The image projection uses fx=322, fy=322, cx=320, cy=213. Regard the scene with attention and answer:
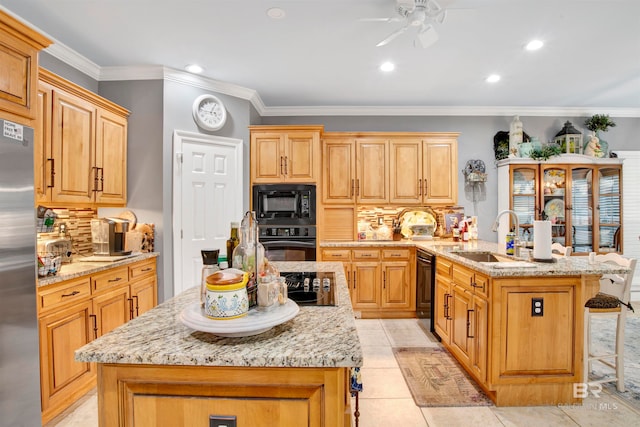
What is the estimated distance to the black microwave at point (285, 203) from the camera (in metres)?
3.95

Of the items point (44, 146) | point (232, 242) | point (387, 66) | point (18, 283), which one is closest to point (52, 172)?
point (44, 146)

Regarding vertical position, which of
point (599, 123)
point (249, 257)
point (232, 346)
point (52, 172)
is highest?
point (599, 123)

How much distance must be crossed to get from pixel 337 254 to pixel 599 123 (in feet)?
13.3

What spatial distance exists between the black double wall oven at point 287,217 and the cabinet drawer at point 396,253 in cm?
92

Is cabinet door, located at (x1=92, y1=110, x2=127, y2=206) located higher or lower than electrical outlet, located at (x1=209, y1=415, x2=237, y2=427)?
higher

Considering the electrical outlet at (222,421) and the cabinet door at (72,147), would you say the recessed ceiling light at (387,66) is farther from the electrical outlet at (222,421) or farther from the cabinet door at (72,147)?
the electrical outlet at (222,421)

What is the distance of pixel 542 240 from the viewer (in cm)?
238

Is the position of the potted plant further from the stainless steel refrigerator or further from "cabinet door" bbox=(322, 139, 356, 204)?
the stainless steel refrigerator

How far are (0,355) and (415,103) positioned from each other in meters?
4.59

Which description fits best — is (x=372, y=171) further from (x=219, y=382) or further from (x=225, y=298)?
(x=219, y=382)

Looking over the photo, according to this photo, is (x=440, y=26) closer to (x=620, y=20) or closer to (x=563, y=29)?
(x=563, y=29)

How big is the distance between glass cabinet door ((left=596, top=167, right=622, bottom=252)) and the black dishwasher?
2.63 m

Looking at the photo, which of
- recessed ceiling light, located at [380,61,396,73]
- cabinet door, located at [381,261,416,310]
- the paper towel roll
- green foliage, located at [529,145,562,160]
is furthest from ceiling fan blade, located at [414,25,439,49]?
green foliage, located at [529,145,562,160]

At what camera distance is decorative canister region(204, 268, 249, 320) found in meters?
1.04
